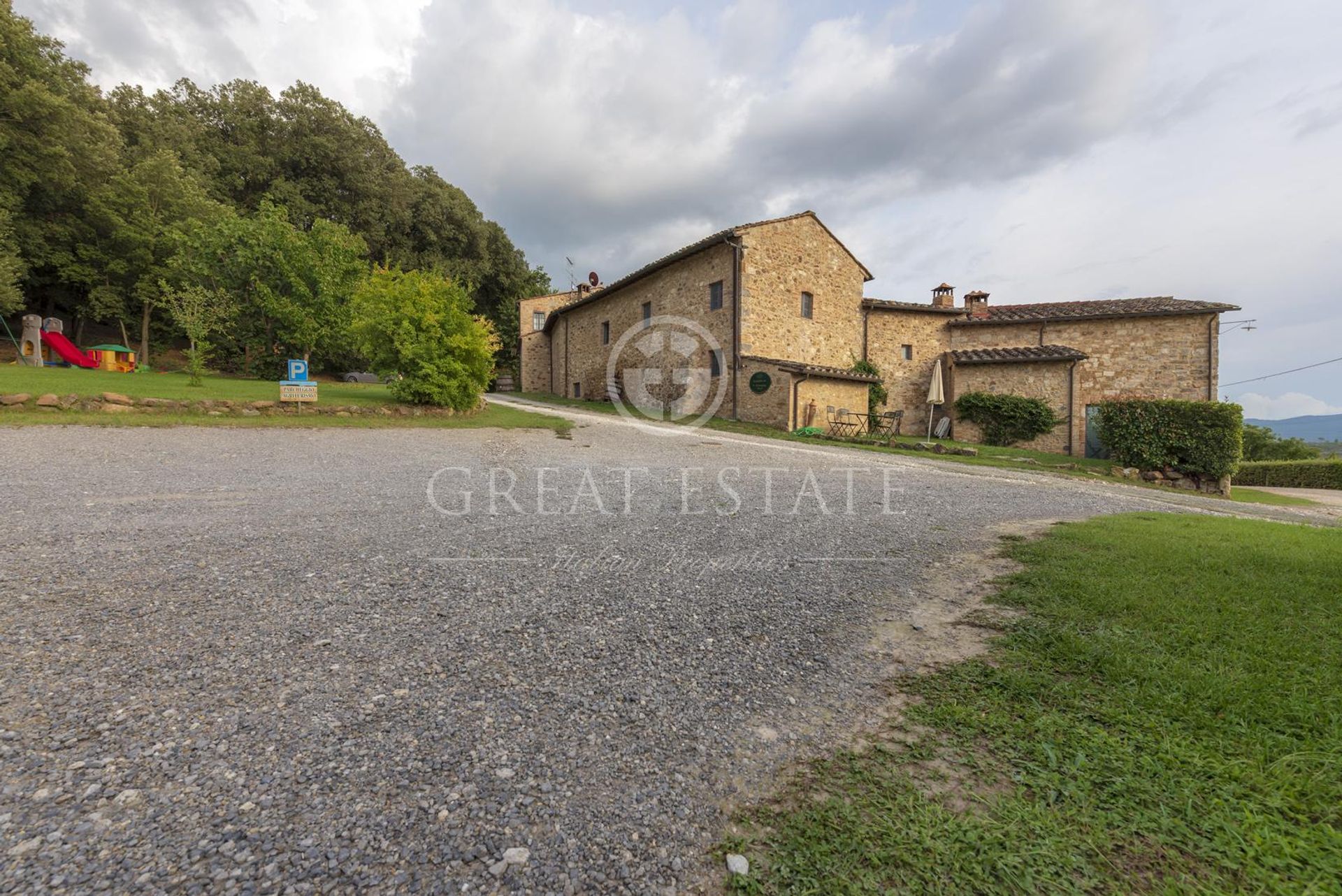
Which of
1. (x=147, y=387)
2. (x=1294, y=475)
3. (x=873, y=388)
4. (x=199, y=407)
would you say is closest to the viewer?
(x=199, y=407)

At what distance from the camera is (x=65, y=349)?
20.9 m

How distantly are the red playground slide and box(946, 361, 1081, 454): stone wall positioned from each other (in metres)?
36.0

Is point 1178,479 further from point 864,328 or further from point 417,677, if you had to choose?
point 417,677

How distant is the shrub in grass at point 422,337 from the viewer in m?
13.2

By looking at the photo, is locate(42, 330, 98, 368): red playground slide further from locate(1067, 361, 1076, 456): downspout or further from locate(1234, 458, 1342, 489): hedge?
locate(1234, 458, 1342, 489): hedge

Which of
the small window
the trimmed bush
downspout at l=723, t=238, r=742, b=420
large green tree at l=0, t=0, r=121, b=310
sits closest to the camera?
downspout at l=723, t=238, r=742, b=420

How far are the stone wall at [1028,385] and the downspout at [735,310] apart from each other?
9.46 metres

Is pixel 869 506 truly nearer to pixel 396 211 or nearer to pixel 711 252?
pixel 711 252

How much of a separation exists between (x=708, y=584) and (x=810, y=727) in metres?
1.66

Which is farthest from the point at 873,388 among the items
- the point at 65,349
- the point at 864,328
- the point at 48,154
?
the point at 48,154

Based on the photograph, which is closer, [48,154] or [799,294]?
[799,294]

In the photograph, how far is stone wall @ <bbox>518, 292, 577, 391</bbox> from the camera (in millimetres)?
34375

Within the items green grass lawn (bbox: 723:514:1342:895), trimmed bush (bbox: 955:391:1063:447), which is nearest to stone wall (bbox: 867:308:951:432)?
trimmed bush (bbox: 955:391:1063:447)

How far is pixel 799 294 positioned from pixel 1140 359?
1360 cm
